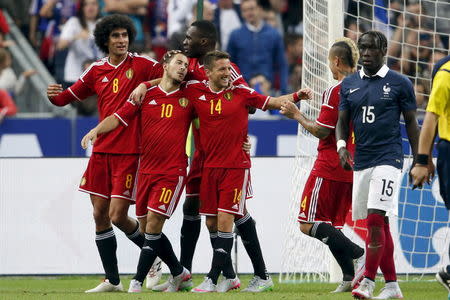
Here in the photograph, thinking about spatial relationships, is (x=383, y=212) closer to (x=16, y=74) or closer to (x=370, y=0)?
(x=370, y=0)

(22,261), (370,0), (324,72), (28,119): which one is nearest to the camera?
(324,72)

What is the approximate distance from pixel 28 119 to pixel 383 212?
7.64 metres

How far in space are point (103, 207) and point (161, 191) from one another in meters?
0.68

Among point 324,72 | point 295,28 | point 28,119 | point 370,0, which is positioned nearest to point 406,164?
point 324,72

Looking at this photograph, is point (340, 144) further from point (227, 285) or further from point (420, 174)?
point (227, 285)

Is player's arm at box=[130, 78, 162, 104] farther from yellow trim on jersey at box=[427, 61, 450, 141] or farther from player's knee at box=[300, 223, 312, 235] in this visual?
yellow trim on jersey at box=[427, 61, 450, 141]

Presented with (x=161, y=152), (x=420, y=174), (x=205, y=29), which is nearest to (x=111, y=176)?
(x=161, y=152)

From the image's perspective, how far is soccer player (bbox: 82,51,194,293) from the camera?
9.09 meters

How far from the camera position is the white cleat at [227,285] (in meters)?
9.16

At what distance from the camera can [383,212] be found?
26.7ft

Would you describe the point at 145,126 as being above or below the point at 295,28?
below

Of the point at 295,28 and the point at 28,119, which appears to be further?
the point at 295,28

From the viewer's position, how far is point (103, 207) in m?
9.48

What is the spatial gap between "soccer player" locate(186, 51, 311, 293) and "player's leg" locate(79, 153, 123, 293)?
2.78 feet
